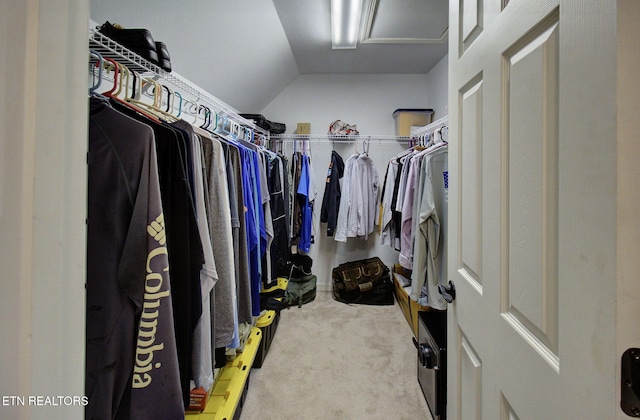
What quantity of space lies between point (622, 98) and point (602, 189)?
0.39 ft

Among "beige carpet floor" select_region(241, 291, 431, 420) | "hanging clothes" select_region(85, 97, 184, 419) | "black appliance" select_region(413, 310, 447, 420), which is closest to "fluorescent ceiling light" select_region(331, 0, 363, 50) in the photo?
"hanging clothes" select_region(85, 97, 184, 419)

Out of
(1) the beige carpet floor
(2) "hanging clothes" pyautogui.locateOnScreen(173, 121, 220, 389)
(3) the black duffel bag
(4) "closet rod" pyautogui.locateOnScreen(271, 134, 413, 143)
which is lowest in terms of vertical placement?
(1) the beige carpet floor

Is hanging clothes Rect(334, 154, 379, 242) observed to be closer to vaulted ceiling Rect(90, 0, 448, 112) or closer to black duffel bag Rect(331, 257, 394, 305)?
black duffel bag Rect(331, 257, 394, 305)

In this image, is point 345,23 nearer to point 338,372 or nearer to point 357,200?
point 357,200

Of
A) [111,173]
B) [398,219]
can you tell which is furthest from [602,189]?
[398,219]

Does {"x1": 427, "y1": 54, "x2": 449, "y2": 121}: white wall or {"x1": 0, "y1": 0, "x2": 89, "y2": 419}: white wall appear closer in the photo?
{"x1": 0, "y1": 0, "x2": 89, "y2": 419}: white wall

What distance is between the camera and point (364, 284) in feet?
8.98

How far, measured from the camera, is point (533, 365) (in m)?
0.50

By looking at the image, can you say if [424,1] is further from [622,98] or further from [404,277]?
[404,277]

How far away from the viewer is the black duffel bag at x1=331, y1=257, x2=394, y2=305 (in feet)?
8.93

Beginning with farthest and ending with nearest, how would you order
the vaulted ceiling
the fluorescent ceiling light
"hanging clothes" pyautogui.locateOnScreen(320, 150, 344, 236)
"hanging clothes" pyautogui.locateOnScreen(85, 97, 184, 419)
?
"hanging clothes" pyautogui.locateOnScreen(320, 150, 344, 236), the fluorescent ceiling light, the vaulted ceiling, "hanging clothes" pyautogui.locateOnScreen(85, 97, 184, 419)

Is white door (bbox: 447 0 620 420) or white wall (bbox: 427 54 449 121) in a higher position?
white wall (bbox: 427 54 449 121)

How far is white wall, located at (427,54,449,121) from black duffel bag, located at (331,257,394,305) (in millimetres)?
1745


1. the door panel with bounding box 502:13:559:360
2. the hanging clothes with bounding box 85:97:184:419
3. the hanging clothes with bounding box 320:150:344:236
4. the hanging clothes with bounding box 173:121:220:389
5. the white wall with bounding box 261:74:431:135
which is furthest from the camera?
the white wall with bounding box 261:74:431:135
